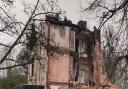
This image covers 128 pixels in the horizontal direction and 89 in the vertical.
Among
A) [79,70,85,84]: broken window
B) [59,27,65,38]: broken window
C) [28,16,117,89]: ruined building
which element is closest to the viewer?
[28,16,117,89]: ruined building

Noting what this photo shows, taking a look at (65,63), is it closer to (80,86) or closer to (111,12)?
(80,86)

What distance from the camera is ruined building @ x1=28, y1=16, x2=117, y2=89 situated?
42469 mm

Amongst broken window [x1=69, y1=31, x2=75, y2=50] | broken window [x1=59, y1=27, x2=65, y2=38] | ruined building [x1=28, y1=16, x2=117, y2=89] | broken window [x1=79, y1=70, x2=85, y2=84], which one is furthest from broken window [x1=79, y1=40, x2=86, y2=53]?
broken window [x1=59, y1=27, x2=65, y2=38]

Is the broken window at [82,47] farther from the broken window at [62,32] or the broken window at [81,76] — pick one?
the broken window at [62,32]

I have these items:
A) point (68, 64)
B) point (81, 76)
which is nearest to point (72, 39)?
point (68, 64)

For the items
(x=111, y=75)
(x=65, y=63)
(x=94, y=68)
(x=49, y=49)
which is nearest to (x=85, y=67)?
(x=94, y=68)

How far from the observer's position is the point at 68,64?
1740 inches

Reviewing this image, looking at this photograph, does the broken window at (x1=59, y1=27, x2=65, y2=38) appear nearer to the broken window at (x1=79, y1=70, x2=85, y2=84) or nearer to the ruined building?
the ruined building

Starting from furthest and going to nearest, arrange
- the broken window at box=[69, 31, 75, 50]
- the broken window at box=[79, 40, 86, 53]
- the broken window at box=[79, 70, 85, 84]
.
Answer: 1. the broken window at box=[79, 40, 86, 53]
2. the broken window at box=[79, 70, 85, 84]
3. the broken window at box=[69, 31, 75, 50]

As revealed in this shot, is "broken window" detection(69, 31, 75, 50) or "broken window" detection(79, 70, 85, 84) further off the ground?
"broken window" detection(69, 31, 75, 50)

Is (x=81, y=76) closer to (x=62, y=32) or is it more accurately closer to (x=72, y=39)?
(x=72, y=39)

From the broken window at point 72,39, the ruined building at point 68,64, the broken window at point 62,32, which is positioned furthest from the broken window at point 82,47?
the broken window at point 62,32

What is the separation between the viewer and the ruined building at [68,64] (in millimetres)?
42469

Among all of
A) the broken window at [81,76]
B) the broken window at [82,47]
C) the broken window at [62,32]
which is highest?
the broken window at [62,32]
